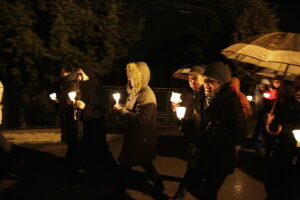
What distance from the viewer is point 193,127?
14.3ft

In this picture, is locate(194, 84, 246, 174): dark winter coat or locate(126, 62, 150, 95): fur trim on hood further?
locate(126, 62, 150, 95): fur trim on hood

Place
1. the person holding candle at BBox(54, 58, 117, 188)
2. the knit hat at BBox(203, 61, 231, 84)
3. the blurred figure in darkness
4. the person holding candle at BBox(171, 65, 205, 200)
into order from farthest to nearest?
the blurred figure in darkness → the person holding candle at BBox(54, 58, 117, 188) → the person holding candle at BBox(171, 65, 205, 200) → the knit hat at BBox(203, 61, 231, 84)

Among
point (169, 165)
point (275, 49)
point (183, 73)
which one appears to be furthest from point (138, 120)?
point (169, 165)

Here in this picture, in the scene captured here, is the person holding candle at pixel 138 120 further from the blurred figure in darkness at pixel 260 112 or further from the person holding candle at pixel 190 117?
the blurred figure in darkness at pixel 260 112

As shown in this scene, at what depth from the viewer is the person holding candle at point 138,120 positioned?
442 cm

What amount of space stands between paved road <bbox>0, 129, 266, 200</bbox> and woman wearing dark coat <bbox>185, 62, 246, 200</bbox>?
81 centimetres

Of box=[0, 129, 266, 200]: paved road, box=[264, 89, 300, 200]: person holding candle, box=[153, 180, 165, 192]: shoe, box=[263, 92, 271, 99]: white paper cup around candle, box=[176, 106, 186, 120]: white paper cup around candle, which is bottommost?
box=[0, 129, 266, 200]: paved road

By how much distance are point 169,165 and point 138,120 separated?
2726 millimetres

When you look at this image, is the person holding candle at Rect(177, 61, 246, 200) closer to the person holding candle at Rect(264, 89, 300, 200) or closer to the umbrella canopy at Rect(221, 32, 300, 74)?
the umbrella canopy at Rect(221, 32, 300, 74)

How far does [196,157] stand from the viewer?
398 cm

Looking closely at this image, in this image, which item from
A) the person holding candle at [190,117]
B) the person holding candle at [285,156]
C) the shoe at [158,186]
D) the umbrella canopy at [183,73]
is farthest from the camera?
the umbrella canopy at [183,73]

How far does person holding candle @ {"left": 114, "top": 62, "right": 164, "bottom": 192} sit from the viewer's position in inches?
174

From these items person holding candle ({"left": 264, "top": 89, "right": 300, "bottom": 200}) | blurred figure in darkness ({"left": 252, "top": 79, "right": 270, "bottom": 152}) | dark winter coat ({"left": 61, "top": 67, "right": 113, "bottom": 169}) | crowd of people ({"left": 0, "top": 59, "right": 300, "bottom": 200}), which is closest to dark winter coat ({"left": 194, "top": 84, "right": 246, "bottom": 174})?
crowd of people ({"left": 0, "top": 59, "right": 300, "bottom": 200})

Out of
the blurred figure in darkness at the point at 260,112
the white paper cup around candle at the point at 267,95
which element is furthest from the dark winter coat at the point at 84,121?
the blurred figure in darkness at the point at 260,112
